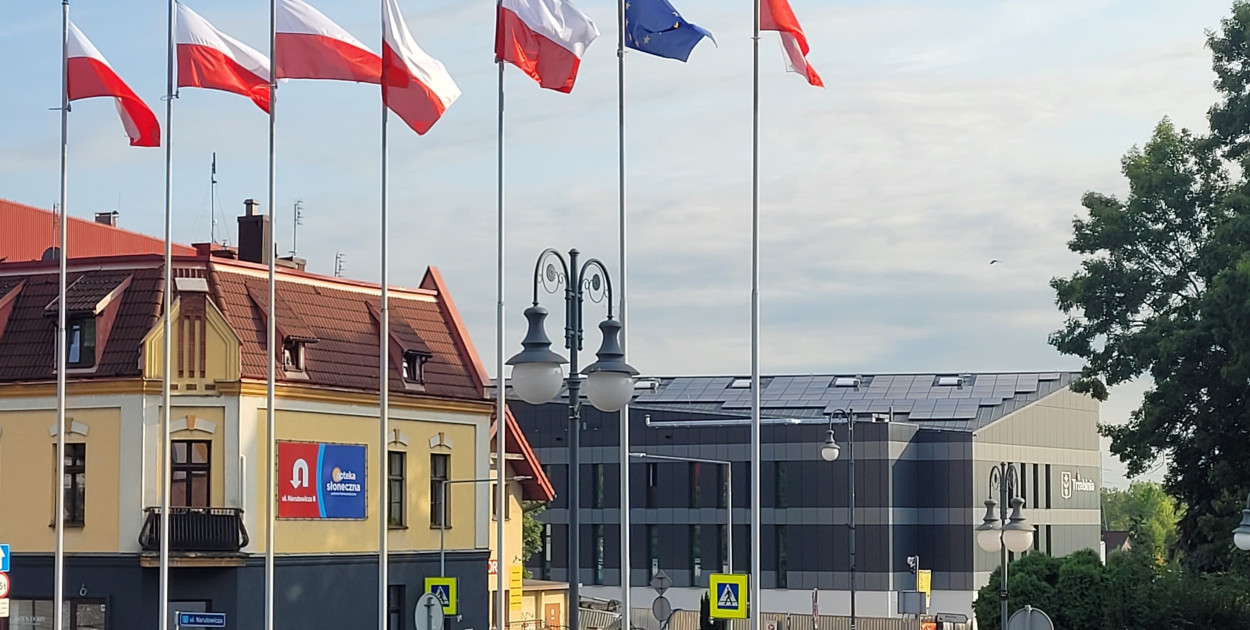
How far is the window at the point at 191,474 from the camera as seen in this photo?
124 feet

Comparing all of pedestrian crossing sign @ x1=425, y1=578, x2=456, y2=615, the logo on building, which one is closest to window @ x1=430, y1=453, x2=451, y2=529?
pedestrian crossing sign @ x1=425, y1=578, x2=456, y2=615

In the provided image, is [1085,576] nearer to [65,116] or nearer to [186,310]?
[186,310]

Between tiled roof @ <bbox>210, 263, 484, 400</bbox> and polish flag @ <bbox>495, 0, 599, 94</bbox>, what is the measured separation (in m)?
13.1

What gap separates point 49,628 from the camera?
3797 cm

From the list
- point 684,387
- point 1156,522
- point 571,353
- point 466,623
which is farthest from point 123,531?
point 1156,522

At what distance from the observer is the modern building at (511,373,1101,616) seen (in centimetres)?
8769

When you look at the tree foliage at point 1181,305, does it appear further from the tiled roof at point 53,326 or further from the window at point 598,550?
the window at point 598,550

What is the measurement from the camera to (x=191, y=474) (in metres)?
38.0

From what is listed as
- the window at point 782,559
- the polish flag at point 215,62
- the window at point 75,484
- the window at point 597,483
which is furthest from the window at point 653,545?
the polish flag at point 215,62

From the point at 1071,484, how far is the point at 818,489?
18744 millimetres

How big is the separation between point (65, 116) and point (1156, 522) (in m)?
138

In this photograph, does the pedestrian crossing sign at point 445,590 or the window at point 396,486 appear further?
the window at point 396,486

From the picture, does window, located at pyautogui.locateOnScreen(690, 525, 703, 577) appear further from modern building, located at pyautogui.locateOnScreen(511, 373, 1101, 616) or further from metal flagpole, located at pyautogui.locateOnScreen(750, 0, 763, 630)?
metal flagpole, located at pyautogui.locateOnScreen(750, 0, 763, 630)

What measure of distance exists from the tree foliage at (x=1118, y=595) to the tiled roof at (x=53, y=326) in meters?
19.4
